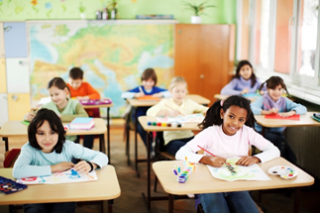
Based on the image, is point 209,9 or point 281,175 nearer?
point 281,175

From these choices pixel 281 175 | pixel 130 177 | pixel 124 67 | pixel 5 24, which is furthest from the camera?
pixel 124 67

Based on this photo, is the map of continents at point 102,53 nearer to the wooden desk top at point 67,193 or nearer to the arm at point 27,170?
the arm at point 27,170

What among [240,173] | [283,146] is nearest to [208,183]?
[240,173]

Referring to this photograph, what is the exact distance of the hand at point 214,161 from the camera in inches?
89.0

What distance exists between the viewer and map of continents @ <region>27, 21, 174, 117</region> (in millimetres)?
6152

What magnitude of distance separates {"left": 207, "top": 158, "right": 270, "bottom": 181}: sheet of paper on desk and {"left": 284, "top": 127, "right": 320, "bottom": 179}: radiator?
76.6 inches

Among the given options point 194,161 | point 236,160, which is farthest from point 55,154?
point 236,160

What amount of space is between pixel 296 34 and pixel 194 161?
114 inches

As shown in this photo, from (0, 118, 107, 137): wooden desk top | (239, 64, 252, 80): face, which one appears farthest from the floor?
(239, 64, 252, 80): face

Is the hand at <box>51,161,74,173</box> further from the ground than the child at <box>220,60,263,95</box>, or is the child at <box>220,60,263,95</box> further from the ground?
the child at <box>220,60,263,95</box>

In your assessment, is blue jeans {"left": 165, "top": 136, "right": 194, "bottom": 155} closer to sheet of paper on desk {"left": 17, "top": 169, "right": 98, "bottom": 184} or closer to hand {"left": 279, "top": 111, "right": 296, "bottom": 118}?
hand {"left": 279, "top": 111, "right": 296, "bottom": 118}

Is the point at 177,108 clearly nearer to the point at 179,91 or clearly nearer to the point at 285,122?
the point at 179,91

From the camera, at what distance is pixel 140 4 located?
6.48 m

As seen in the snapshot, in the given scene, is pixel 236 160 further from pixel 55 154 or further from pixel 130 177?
pixel 130 177
